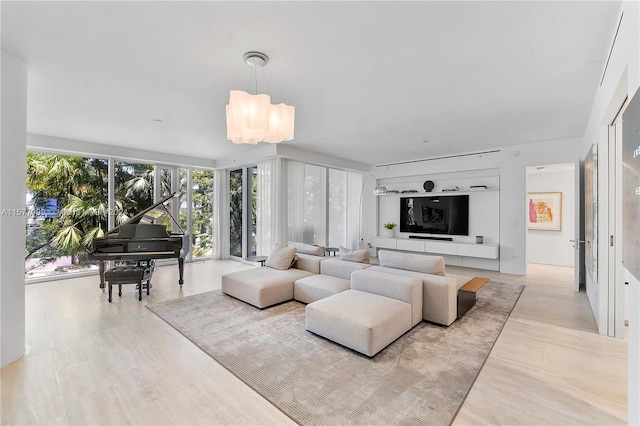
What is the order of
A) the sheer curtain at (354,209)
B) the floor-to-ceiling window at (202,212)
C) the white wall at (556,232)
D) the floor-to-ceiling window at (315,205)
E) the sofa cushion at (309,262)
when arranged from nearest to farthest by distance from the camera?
the sofa cushion at (309,262) < the white wall at (556,232) < the floor-to-ceiling window at (315,205) < the floor-to-ceiling window at (202,212) < the sheer curtain at (354,209)

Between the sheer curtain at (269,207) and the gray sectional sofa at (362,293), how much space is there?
158 centimetres

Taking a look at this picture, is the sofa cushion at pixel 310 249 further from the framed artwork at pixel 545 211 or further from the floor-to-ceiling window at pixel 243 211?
the framed artwork at pixel 545 211

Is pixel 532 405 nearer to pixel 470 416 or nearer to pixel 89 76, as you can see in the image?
pixel 470 416

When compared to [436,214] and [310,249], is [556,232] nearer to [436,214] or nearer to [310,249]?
[436,214]

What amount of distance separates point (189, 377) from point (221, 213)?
5.85m

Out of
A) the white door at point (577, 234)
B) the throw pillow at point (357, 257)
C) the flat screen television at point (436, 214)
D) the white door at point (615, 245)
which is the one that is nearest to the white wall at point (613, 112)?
the white door at point (615, 245)

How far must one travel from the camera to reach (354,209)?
27.6 ft

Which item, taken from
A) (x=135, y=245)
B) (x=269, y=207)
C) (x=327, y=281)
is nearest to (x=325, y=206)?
(x=269, y=207)

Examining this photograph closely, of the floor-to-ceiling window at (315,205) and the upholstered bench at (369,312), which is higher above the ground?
the floor-to-ceiling window at (315,205)

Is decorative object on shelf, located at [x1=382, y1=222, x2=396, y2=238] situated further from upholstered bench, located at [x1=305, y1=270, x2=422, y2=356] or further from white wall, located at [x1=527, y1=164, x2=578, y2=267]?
upholstered bench, located at [x1=305, y1=270, x2=422, y2=356]

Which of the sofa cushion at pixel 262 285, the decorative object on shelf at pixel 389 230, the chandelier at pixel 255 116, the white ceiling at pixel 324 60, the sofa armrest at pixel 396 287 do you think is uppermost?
the white ceiling at pixel 324 60

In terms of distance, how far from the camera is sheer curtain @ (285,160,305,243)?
6250mm

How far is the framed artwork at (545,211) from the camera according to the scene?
6.81m

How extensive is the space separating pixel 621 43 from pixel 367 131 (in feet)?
10.5
